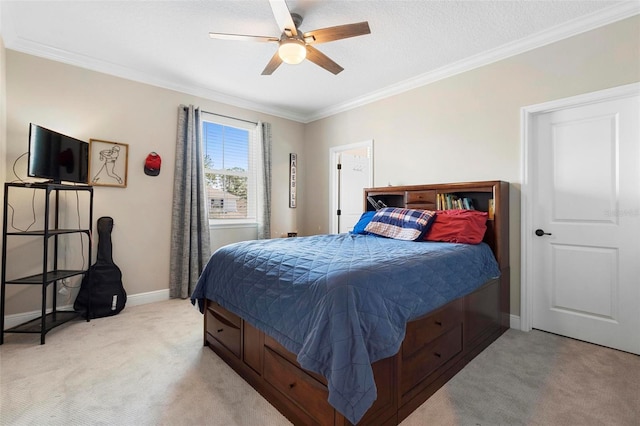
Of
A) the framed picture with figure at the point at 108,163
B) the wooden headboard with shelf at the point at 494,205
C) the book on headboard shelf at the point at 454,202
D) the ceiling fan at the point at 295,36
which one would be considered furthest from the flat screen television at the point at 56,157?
the book on headboard shelf at the point at 454,202

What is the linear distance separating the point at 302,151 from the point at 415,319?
3.88 metres

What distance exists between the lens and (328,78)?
3473 mm

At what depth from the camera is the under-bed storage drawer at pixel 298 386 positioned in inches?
51.9

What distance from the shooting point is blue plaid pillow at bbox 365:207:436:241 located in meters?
2.66

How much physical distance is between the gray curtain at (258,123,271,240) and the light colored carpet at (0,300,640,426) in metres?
2.02

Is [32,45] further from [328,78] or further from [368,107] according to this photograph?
[368,107]

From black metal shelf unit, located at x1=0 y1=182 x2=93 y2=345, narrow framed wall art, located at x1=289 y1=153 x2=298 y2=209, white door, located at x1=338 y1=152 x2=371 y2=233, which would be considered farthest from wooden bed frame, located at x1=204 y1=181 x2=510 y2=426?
narrow framed wall art, located at x1=289 y1=153 x2=298 y2=209

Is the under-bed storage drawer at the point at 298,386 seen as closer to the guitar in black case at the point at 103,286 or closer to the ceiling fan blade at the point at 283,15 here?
the ceiling fan blade at the point at 283,15

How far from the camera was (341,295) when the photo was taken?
125cm

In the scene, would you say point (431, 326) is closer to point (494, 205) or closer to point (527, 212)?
point (494, 205)

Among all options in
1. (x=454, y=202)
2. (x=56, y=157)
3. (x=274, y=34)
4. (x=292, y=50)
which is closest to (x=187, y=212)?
(x=56, y=157)

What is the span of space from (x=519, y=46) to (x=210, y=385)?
369 centimetres

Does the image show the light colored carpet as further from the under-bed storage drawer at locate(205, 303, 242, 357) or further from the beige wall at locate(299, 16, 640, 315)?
the beige wall at locate(299, 16, 640, 315)

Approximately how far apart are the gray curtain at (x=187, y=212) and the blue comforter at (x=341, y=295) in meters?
1.59
